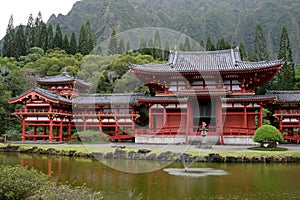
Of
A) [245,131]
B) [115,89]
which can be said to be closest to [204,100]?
[245,131]

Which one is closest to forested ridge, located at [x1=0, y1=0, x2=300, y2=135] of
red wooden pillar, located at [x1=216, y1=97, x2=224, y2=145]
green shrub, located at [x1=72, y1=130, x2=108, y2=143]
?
red wooden pillar, located at [x1=216, y1=97, x2=224, y2=145]

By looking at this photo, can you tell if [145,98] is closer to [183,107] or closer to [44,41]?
[183,107]

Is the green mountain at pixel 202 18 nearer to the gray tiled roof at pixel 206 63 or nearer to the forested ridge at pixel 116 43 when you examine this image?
the forested ridge at pixel 116 43

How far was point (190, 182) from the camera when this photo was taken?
13.3m

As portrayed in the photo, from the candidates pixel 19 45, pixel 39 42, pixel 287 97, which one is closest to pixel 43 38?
pixel 39 42

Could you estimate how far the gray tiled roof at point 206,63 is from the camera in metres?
30.4

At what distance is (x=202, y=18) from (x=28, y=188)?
138m

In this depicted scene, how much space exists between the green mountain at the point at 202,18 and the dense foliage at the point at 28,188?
111 meters

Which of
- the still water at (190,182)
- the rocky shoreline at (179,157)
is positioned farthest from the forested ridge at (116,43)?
the still water at (190,182)

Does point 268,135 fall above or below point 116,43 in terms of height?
below

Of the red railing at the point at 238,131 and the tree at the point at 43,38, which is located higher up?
the tree at the point at 43,38

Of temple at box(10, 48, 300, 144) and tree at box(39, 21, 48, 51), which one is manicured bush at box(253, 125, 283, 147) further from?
tree at box(39, 21, 48, 51)

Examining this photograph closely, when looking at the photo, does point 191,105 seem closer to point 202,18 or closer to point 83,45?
point 83,45

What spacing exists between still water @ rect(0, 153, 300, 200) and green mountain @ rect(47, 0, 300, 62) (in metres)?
103
